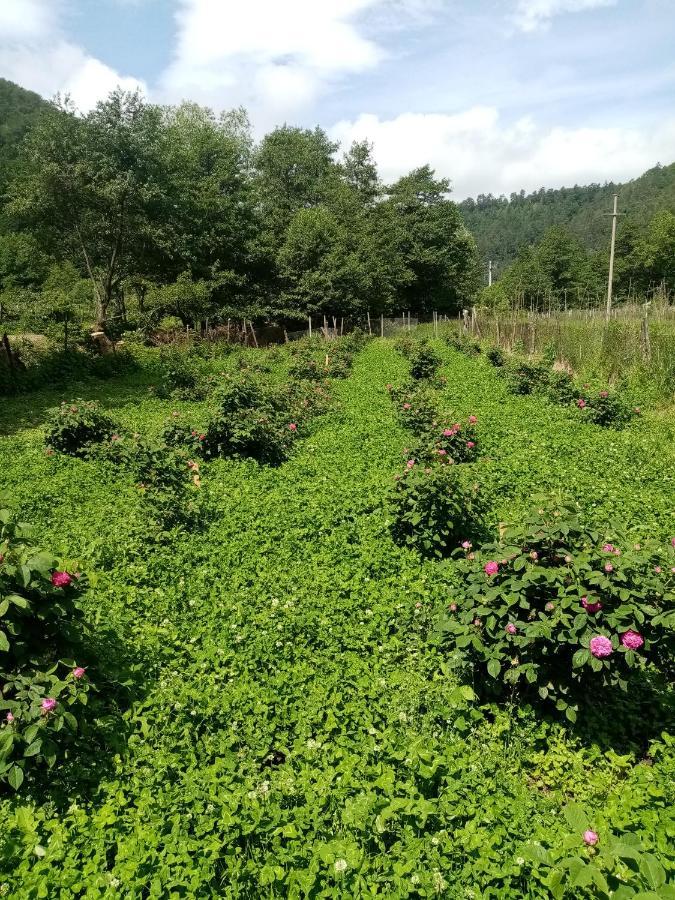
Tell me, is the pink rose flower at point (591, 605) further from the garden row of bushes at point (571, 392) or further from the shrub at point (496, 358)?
the shrub at point (496, 358)

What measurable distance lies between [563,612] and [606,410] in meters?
7.88

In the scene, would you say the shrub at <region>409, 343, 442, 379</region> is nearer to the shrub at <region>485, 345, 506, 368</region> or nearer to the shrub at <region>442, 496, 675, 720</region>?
the shrub at <region>485, 345, 506, 368</region>

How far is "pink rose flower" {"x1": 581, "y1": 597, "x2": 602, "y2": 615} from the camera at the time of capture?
352 centimetres

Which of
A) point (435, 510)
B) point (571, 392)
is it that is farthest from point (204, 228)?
point (435, 510)

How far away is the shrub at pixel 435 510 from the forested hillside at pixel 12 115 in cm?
4800

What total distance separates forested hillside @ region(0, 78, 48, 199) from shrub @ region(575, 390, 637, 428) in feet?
154

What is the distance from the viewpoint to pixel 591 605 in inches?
140

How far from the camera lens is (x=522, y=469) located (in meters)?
7.87

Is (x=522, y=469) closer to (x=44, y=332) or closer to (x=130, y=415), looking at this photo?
(x=130, y=415)

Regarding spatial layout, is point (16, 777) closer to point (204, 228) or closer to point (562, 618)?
point (562, 618)

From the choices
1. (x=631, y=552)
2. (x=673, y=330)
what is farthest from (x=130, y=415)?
(x=673, y=330)


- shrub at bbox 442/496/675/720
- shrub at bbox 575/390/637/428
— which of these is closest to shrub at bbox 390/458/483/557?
shrub at bbox 442/496/675/720

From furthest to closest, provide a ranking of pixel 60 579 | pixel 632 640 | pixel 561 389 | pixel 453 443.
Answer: pixel 561 389
pixel 453 443
pixel 60 579
pixel 632 640

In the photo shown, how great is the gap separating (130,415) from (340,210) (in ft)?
108
